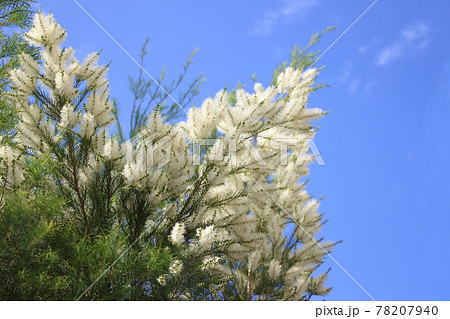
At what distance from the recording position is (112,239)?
295 centimetres

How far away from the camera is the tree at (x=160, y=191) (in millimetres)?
3061

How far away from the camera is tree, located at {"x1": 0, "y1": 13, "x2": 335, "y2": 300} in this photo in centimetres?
306

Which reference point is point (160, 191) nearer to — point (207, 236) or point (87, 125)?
point (207, 236)

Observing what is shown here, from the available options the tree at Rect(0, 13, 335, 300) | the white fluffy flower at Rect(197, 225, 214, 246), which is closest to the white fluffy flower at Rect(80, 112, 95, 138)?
the tree at Rect(0, 13, 335, 300)

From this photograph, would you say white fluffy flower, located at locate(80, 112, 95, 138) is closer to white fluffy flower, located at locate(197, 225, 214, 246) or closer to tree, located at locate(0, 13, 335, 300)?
tree, located at locate(0, 13, 335, 300)

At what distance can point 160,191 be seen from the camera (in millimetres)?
3188

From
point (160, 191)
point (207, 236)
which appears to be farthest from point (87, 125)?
point (207, 236)

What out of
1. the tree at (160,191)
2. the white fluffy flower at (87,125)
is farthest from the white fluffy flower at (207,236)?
the white fluffy flower at (87,125)

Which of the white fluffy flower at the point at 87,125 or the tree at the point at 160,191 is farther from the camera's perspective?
the white fluffy flower at the point at 87,125

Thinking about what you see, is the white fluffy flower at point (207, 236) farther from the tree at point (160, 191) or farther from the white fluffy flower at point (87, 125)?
the white fluffy flower at point (87, 125)
